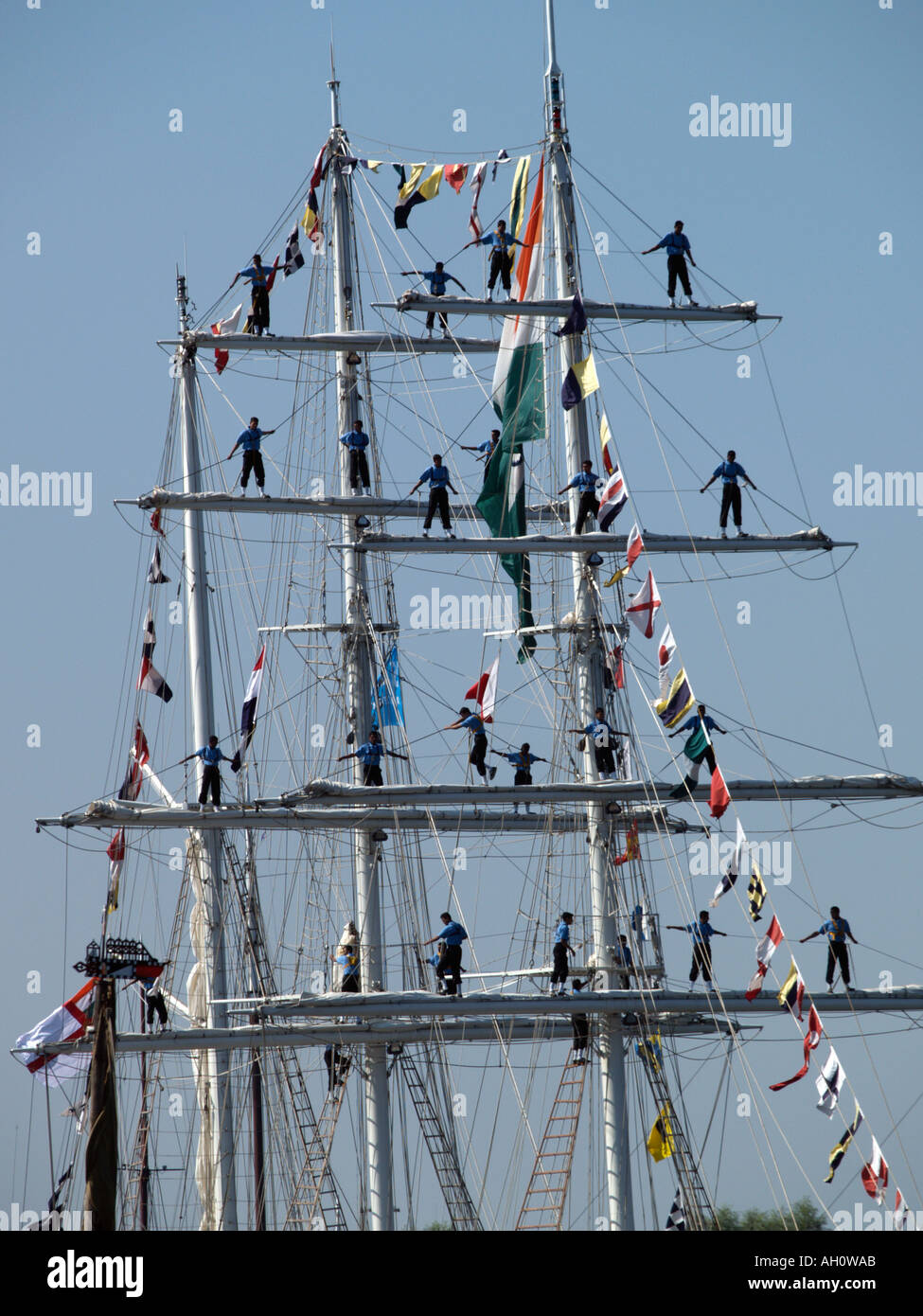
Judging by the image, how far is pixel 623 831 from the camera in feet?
155

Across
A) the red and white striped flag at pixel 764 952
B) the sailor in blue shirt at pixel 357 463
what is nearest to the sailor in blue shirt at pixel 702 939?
the red and white striped flag at pixel 764 952

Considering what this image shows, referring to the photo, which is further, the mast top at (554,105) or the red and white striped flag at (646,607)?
the mast top at (554,105)

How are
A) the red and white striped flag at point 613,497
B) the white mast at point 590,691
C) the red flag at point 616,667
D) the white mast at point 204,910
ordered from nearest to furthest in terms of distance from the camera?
the red and white striped flag at point 613,497 → the white mast at point 590,691 → the red flag at point 616,667 → the white mast at point 204,910

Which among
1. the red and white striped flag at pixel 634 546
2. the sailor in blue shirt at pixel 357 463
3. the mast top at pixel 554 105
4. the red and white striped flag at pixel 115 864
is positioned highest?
the mast top at pixel 554 105

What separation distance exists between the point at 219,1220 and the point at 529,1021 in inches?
332

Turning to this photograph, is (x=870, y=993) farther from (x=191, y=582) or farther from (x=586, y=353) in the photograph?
(x=191, y=582)

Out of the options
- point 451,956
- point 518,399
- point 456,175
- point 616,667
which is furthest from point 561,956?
point 456,175

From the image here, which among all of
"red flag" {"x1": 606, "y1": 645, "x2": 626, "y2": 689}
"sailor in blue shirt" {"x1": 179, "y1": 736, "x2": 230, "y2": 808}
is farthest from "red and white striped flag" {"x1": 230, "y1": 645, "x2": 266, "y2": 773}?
"red flag" {"x1": 606, "y1": 645, "x2": 626, "y2": 689}

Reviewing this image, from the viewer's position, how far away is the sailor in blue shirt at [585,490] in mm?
45562

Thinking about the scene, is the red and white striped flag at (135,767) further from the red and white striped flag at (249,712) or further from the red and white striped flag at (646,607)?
the red and white striped flag at (646,607)

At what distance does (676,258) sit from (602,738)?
900 cm

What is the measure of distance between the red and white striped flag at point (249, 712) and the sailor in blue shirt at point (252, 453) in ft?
11.1

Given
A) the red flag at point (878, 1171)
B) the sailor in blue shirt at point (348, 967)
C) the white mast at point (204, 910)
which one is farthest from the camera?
the white mast at point (204, 910)
